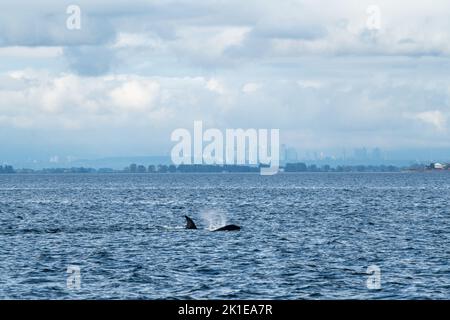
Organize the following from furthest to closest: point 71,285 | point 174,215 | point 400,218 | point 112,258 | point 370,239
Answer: point 174,215 < point 400,218 < point 370,239 < point 112,258 < point 71,285

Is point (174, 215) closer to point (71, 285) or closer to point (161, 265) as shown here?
point (161, 265)

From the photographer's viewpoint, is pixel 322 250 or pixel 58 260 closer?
pixel 58 260

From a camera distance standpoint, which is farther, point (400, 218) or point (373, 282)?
point (400, 218)

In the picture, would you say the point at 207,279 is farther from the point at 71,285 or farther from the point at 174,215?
the point at 174,215

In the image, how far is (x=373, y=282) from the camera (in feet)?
132

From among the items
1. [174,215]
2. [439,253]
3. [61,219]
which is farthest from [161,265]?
[174,215]

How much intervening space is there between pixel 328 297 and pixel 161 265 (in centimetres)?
1386

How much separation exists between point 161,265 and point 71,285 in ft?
29.9

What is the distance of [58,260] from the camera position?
2010 inches
